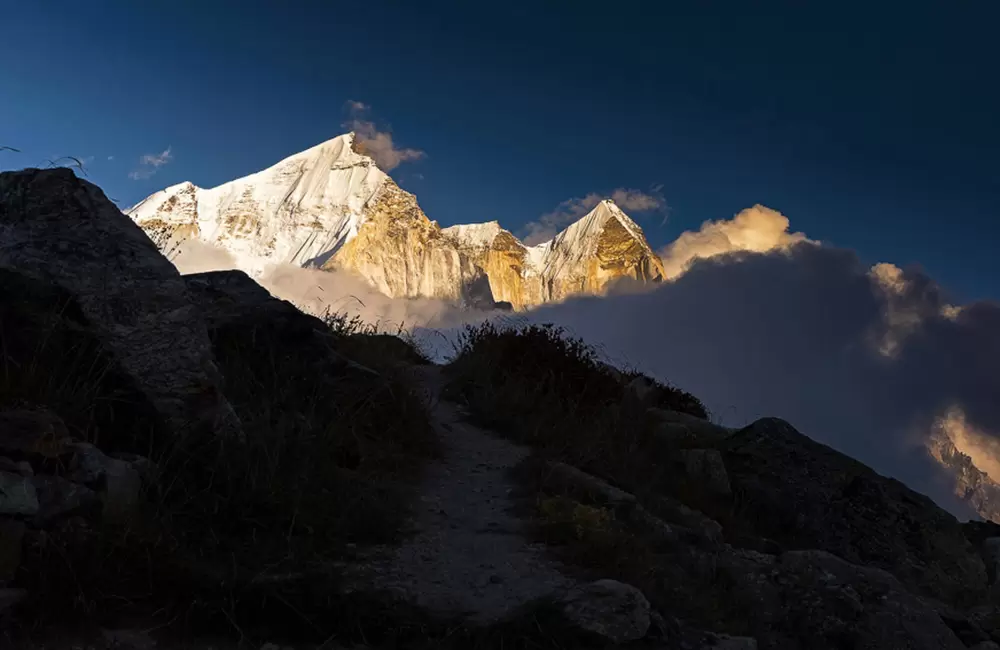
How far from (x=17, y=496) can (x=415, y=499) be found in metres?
3.14

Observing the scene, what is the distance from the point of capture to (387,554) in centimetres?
467

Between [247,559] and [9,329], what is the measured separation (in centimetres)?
233

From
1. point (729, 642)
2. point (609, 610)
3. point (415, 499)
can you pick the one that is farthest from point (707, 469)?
point (609, 610)

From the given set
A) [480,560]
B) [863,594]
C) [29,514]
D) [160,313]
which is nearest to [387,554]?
[480,560]

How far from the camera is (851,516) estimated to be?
851 centimetres

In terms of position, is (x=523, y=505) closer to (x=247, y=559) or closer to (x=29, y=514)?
(x=247, y=559)

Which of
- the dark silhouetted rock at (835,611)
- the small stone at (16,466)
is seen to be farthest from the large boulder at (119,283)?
the dark silhouetted rock at (835,611)

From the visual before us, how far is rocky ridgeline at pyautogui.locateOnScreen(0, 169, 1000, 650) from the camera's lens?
3729mm

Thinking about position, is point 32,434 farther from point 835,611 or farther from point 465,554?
point 835,611

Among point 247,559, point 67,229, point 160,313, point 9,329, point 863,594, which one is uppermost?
point 67,229

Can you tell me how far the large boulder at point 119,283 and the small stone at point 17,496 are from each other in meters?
1.22

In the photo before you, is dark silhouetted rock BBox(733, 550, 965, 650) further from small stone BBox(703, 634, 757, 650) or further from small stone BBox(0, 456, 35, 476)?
small stone BBox(0, 456, 35, 476)

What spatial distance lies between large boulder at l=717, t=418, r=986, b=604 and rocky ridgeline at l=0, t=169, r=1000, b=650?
1.2 inches

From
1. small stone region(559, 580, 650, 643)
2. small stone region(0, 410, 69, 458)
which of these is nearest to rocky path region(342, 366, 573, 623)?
small stone region(559, 580, 650, 643)
